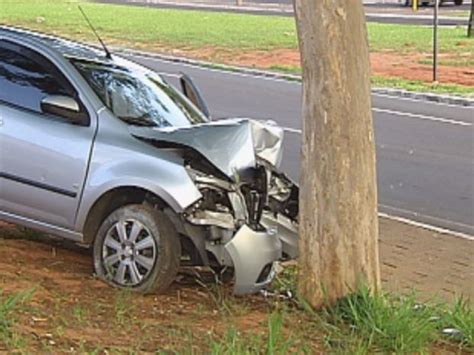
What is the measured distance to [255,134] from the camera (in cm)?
707

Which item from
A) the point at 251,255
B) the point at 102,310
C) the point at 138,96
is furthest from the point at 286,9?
the point at 102,310

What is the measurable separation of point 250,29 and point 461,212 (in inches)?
962

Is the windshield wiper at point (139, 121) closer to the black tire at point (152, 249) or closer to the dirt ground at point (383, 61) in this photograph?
the black tire at point (152, 249)

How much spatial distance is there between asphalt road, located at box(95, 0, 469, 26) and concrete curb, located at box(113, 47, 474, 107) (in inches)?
572

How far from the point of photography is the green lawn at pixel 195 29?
29294 millimetres

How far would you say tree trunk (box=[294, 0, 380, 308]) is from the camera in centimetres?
624

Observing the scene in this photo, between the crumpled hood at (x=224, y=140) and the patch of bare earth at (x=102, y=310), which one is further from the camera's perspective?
the crumpled hood at (x=224, y=140)

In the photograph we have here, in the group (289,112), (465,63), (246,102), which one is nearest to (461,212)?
(289,112)

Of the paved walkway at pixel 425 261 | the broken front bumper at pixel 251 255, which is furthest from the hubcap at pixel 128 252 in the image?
the paved walkway at pixel 425 261

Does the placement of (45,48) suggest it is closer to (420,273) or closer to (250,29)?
(420,273)

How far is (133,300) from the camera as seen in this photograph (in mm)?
6434

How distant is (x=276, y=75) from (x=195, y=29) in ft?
39.5

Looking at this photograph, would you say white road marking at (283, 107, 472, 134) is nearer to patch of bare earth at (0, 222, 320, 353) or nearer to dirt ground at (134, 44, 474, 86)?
dirt ground at (134, 44, 474, 86)

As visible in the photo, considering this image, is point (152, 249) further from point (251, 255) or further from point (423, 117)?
point (423, 117)
